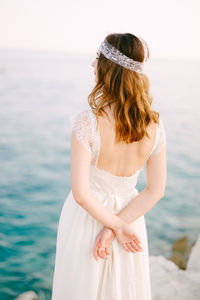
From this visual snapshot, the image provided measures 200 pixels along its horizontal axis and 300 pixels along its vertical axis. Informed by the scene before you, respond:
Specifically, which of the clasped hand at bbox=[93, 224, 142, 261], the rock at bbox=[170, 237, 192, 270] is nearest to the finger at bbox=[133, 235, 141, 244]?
the clasped hand at bbox=[93, 224, 142, 261]

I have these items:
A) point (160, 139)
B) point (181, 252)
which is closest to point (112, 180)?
point (160, 139)

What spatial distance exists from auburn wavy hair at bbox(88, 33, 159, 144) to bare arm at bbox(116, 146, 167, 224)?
180 millimetres

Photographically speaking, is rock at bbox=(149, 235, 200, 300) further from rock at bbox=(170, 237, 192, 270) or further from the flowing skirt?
the flowing skirt

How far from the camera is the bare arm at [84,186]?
3.23ft

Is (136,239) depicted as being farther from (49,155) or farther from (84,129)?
(49,155)

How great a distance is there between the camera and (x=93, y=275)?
1.16 metres

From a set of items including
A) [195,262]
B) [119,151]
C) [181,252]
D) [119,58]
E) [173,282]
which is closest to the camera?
[119,58]

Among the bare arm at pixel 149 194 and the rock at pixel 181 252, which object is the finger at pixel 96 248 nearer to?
the bare arm at pixel 149 194

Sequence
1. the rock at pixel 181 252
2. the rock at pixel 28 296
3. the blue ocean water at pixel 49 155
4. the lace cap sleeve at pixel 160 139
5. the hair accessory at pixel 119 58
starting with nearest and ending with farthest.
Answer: the hair accessory at pixel 119 58
the lace cap sleeve at pixel 160 139
the rock at pixel 28 296
the rock at pixel 181 252
the blue ocean water at pixel 49 155

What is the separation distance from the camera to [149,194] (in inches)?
45.9

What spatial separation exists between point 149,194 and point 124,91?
0.45 meters

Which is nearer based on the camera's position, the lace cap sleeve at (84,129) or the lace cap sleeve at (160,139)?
the lace cap sleeve at (84,129)

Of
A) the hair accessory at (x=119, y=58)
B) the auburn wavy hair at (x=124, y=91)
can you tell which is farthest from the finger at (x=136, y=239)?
the hair accessory at (x=119, y=58)

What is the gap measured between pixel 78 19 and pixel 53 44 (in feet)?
2.52
